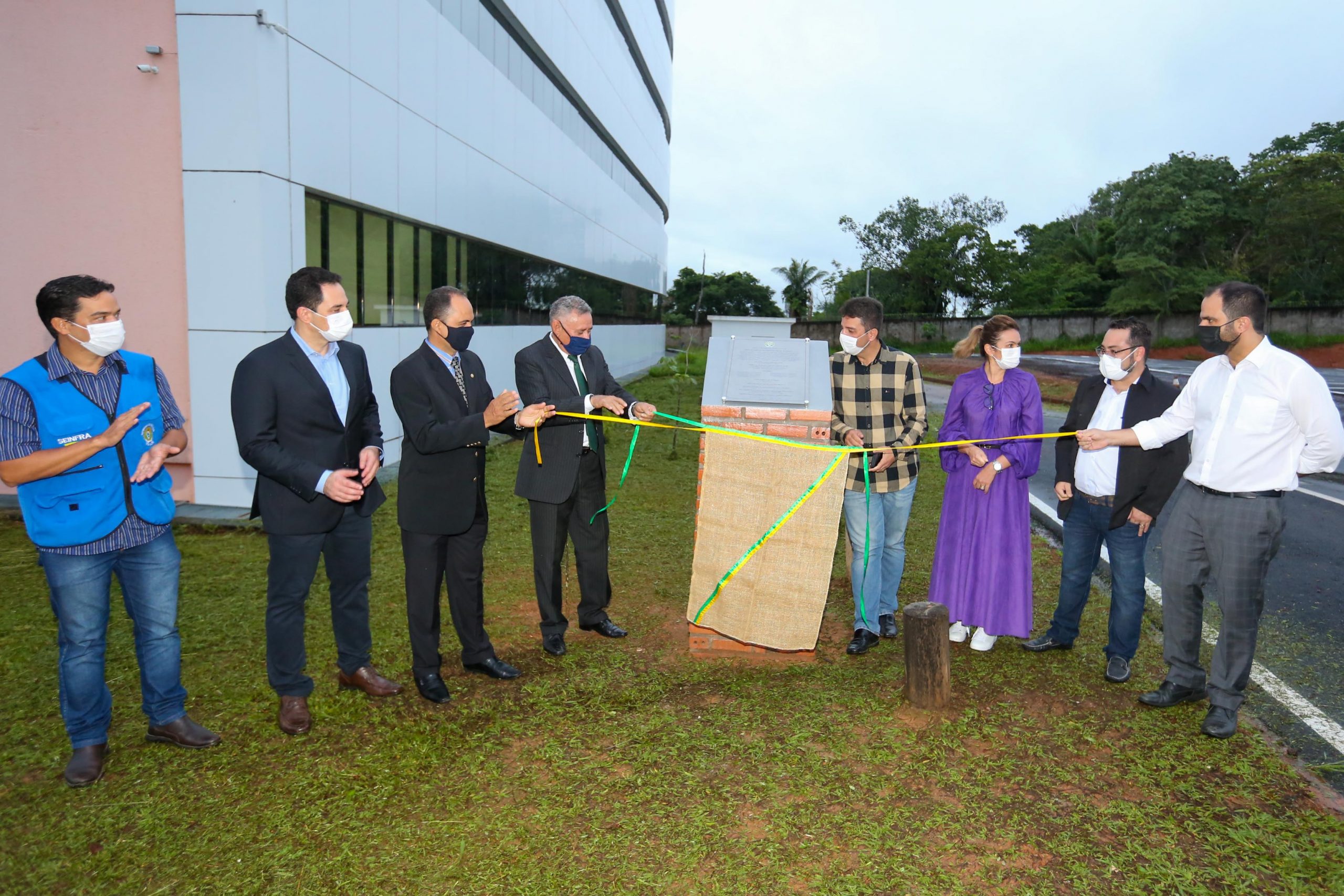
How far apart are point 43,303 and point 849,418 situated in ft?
13.2

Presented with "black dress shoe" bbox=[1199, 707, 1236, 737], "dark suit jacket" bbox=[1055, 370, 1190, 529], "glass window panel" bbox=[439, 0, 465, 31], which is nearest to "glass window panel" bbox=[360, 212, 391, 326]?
"glass window panel" bbox=[439, 0, 465, 31]

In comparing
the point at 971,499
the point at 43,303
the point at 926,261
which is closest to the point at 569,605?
the point at 971,499

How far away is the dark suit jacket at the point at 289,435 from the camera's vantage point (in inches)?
155

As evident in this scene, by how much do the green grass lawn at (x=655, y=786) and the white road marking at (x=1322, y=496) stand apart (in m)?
6.53

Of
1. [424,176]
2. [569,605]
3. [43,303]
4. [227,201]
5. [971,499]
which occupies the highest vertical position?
[424,176]

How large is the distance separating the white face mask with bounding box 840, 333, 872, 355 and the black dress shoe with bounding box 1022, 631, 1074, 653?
206cm

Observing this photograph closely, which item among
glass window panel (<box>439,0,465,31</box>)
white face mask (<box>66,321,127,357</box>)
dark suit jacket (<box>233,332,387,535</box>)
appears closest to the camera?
white face mask (<box>66,321,127,357</box>)

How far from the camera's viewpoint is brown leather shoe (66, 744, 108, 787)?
372 cm

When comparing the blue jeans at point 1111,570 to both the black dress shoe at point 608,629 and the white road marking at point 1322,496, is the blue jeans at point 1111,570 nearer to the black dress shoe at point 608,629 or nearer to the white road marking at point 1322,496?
the black dress shoe at point 608,629

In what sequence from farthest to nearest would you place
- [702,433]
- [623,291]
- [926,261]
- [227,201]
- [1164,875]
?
[926,261] < [623,291] < [227,201] < [702,433] < [1164,875]

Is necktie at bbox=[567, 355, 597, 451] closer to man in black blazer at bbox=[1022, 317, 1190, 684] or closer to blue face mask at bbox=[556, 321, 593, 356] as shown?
blue face mask at bbox=[556, 321, 593, 356]

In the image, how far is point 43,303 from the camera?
359cm

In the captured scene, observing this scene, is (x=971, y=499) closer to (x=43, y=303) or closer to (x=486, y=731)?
(x=486, y=731)

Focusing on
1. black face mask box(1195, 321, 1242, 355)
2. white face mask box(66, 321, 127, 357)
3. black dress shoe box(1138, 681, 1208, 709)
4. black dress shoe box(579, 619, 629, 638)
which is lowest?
black dress shoe box(579, 619, 629, 638)
